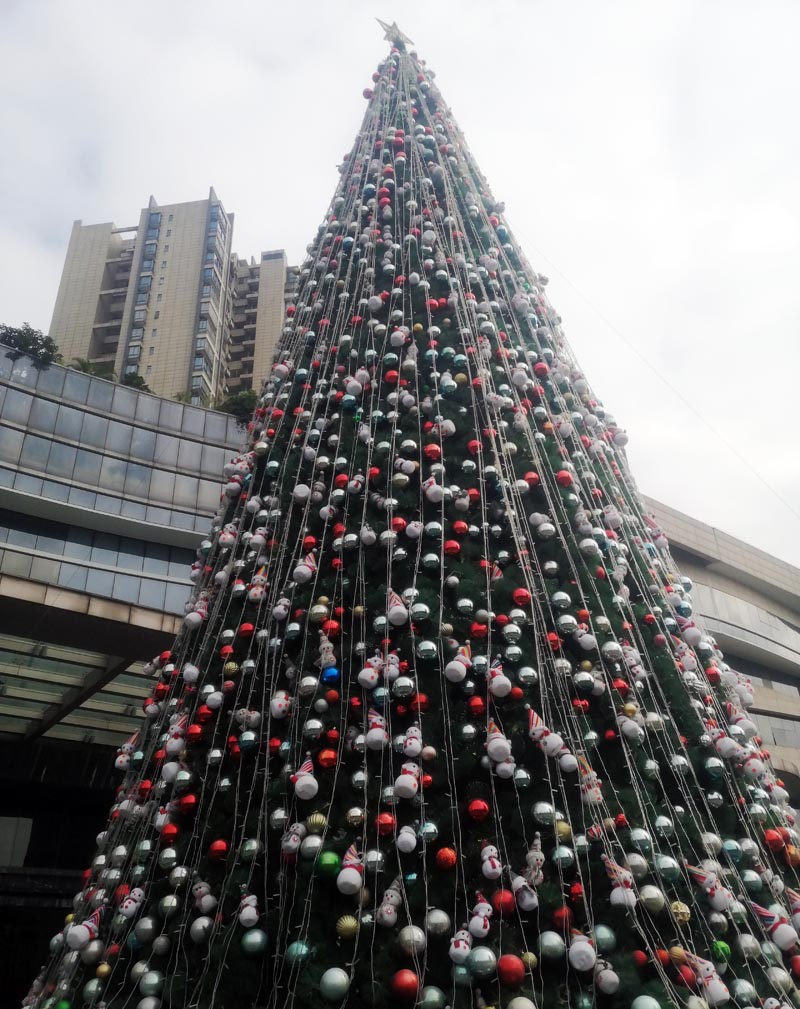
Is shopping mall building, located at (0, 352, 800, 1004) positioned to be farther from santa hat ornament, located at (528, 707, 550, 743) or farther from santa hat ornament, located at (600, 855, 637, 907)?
santa hat ornament, located at (600, 855, 637, 907)

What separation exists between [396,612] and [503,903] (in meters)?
1.43

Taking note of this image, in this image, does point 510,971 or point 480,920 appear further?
point 480,920

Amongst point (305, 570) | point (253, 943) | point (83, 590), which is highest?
point (83, 590)

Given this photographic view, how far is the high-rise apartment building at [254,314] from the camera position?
45156 mm

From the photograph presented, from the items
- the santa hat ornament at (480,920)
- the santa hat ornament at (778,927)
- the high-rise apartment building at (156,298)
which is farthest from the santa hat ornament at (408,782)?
the high-rise apartment building at (156,298)

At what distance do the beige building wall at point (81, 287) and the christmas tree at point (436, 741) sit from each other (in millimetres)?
40890

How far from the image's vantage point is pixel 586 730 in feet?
11.7

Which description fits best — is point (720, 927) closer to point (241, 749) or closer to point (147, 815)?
point (241, 749)

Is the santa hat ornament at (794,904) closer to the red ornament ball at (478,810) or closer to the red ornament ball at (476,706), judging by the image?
the red ornament ball at (478,810)

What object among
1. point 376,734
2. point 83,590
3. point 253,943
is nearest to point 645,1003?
point 376,734

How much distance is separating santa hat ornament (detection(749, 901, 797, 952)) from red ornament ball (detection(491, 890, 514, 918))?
1.22 meters

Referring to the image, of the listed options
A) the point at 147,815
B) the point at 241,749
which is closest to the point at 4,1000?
the point at 147,815

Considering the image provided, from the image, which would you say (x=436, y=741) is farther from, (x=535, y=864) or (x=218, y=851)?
(x=218, y=851)

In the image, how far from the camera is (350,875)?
2955 mm
